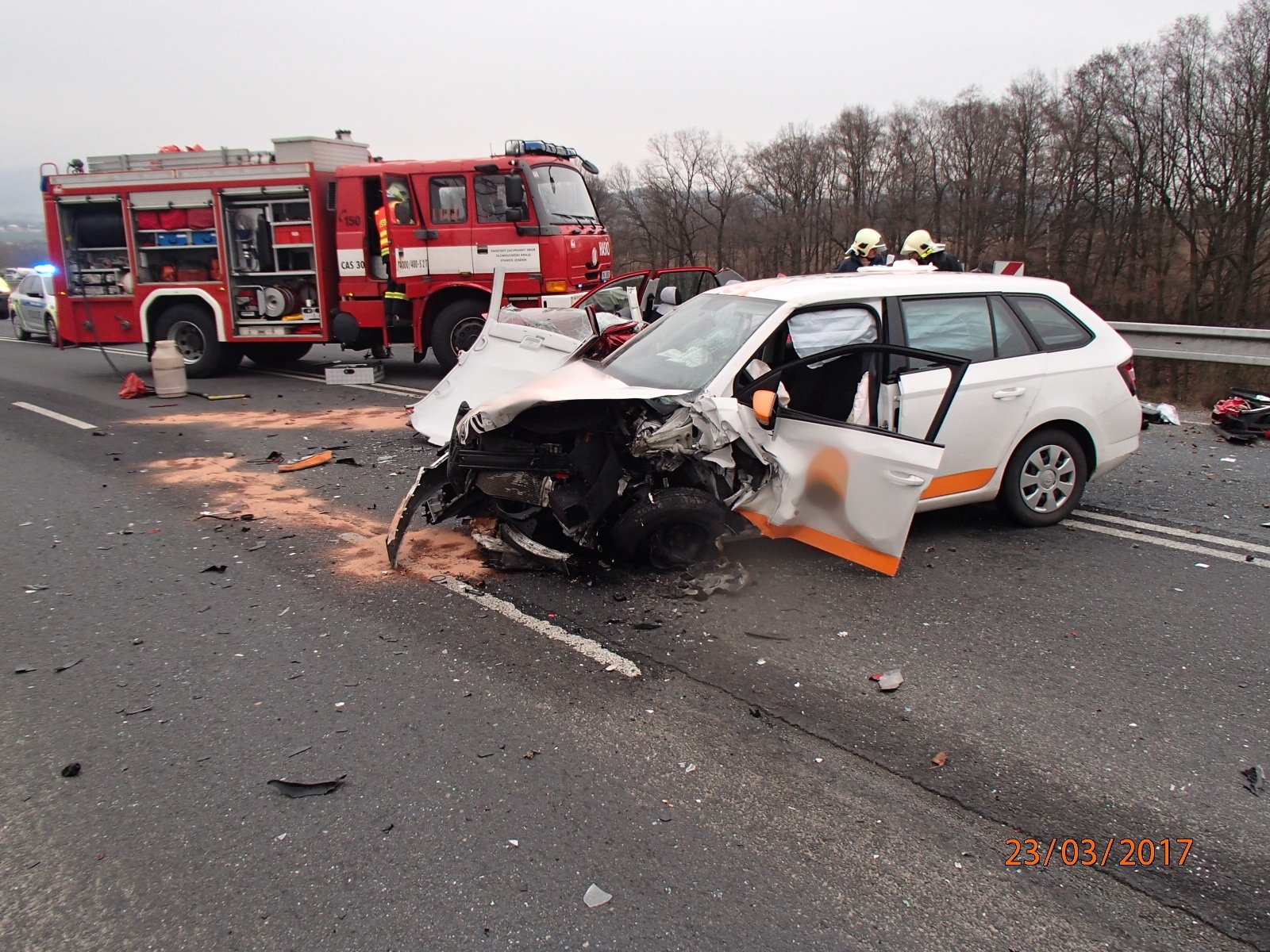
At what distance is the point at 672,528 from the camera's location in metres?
4.77

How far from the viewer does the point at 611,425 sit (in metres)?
4.75

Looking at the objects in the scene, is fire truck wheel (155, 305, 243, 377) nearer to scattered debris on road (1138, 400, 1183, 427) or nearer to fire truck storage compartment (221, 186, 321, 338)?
fire truck storage compartment (221, 186, 321, 338)

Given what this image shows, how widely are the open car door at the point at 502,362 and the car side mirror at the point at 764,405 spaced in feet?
9.94

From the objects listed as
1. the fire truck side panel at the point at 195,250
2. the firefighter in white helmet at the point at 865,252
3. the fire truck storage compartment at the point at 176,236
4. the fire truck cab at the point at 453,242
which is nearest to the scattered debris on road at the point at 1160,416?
the firefighter in white helmet at the point at 865,252

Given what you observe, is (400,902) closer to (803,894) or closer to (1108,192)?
(803,894)

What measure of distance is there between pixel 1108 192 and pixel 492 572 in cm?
3721

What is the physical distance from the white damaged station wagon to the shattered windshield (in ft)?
0.06

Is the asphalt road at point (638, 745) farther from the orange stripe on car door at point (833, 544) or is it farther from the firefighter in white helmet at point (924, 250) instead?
the firefighter in white helmet at point (924, 250)

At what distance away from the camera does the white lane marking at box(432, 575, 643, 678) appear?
3.87m

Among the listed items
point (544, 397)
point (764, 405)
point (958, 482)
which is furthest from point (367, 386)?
point (958, 482)

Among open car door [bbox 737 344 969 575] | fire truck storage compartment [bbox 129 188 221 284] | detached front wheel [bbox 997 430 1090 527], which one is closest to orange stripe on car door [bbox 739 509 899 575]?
open car door [bbox 737 344 969 575]

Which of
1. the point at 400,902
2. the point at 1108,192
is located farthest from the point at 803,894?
the point at 1108,192

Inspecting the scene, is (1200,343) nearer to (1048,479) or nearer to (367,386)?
(1048,479)
